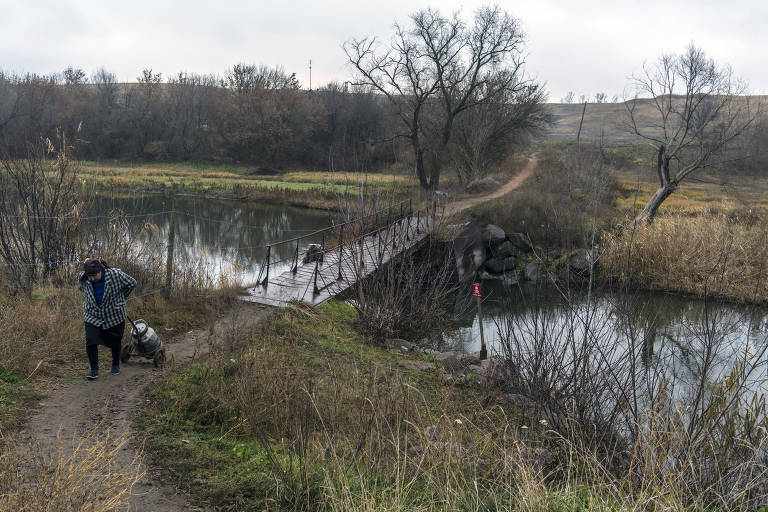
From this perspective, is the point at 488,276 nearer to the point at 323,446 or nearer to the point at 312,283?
the point at 312,283

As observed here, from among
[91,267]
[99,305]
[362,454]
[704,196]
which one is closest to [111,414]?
[99,305]

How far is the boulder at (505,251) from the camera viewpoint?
22.5 m

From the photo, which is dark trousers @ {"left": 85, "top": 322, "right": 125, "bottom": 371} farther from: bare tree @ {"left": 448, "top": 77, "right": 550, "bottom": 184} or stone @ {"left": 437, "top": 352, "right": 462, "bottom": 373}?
bare tree @ {"left": 448, "top": 77, "right": 550, "bottom": 184}

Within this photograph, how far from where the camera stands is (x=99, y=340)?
659 cm

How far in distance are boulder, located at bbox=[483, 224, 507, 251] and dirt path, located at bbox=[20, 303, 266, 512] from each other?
15.9m

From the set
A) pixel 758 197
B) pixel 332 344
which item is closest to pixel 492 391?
pixel 332 344

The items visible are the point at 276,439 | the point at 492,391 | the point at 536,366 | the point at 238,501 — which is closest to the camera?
the point at 238,501

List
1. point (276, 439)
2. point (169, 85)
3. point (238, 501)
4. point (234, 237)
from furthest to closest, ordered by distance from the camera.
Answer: point (169, 85) < point (234, 237) < point (276, 439) < point (238, 501)

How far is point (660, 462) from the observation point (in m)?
4.40

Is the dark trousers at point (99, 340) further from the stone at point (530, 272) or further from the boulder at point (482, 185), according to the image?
the boulder at point (482, 185)

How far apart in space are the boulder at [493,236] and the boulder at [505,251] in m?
0.17

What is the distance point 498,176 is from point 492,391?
29.8 meters

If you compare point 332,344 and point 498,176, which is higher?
point 498,176

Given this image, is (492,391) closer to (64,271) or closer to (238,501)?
(238,501)
